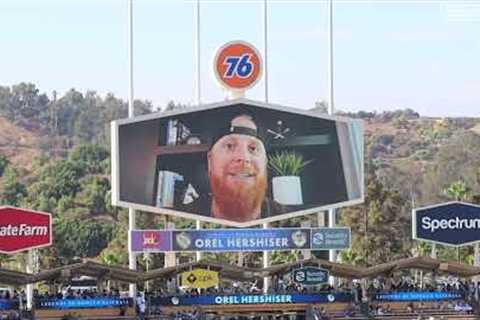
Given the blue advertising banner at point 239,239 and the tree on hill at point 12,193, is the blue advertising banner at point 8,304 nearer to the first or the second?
the blue advertising banner at point 239,239

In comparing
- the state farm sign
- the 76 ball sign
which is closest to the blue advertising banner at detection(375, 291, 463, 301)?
the 76 ball sign

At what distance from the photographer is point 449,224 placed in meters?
56.8

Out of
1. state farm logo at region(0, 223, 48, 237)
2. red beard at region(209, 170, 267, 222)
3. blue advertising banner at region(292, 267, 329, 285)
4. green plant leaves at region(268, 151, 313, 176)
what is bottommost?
blue advertising banner at region(292, 267, 329, 285)

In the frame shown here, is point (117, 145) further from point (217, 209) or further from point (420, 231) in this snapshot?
point (420, 231)

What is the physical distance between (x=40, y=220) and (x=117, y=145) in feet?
15.7

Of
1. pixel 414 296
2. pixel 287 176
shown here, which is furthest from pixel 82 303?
pixel 414 296

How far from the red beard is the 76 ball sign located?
465cm

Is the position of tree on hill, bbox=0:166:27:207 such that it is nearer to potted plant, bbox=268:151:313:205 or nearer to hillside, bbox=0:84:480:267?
hillside, bbox=0:84:480:267

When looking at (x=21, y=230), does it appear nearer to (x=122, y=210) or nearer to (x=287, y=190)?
(x=287, y=190)

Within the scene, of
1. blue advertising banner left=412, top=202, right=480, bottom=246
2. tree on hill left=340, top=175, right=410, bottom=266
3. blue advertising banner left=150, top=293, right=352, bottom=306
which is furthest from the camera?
tree on hill left=340, top=175, right=410, bottom=266

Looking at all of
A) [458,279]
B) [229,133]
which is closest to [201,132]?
[229,133]

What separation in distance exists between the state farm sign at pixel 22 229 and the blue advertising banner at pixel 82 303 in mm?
2573

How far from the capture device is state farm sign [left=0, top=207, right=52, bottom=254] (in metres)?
51.1

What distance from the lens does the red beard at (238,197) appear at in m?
52.6
